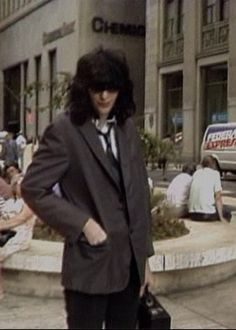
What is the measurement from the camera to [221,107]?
39031 millimetres

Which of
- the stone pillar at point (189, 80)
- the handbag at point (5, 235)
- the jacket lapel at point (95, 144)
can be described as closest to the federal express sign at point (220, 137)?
the stone pillar at point (189, 80)

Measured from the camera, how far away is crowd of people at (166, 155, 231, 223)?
994 cm

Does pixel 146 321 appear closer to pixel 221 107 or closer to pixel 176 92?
pixel 221 107

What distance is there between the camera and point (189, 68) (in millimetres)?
40469

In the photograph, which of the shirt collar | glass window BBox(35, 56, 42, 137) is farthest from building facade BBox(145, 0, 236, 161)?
the shirt collar

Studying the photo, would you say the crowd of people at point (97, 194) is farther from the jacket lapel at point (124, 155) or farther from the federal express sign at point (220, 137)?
the federal express sign at point (220, 137)

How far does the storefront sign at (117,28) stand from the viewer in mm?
52156

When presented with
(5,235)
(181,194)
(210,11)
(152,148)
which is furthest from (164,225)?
(210,11)

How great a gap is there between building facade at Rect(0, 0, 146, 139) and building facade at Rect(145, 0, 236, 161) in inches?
75.6

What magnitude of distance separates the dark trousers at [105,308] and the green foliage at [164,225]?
4.71 meters

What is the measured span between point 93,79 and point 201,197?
7.25 m

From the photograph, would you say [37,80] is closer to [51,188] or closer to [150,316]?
[150,316]

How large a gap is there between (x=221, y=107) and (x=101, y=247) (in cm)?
3683

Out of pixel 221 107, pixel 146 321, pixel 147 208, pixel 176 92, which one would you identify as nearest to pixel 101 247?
pixel 147 208
